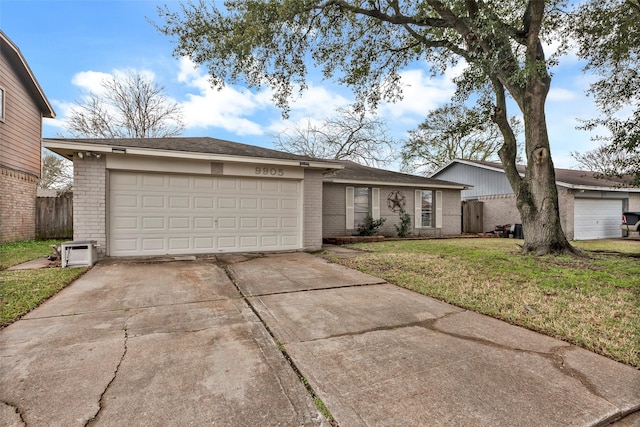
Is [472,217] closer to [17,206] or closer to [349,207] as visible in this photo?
[349,207]

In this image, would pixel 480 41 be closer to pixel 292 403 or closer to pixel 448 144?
pixel 292 403

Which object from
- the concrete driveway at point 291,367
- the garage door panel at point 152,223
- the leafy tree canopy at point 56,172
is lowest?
the concrete driveway at point 291,367

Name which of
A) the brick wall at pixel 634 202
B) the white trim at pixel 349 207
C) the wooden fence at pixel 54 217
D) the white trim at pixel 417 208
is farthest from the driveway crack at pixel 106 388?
the brick wall at pixel 634 202

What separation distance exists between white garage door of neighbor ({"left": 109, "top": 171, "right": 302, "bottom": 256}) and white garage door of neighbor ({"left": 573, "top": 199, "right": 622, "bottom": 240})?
13.1 meters

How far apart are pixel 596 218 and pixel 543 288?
13734 mm

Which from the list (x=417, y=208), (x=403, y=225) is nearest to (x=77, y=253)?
(x=403, y=225)

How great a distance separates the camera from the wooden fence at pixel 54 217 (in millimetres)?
11070

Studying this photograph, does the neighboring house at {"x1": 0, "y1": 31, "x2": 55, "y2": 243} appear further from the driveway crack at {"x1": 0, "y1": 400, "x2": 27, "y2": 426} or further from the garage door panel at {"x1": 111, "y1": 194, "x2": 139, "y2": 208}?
the driveway crack at {"x1": 0, "y1": 400, "x2": 27, "y2": 426}

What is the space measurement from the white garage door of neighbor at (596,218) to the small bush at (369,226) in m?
8.95

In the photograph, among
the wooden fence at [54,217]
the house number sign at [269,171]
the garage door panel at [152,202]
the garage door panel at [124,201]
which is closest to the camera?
the garage door panel at [124,201]

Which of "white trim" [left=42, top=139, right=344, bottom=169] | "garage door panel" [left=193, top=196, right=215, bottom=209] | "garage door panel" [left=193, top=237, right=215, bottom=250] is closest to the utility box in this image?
"white trim" [left=42, top=139, right=344, bottom=169]

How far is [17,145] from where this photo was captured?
10484 millimetres

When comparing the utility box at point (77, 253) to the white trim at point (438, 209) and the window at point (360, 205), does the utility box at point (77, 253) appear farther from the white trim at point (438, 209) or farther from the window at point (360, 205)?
the white trim at point (438, 209)

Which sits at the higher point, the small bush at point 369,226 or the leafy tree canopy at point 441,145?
the leafy tree canopy at point 441,145
